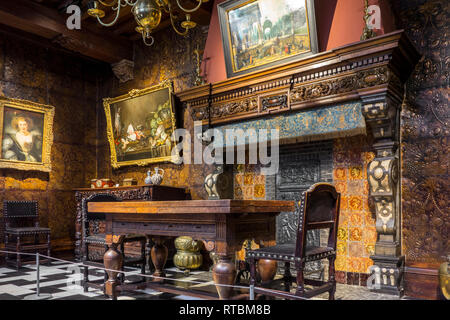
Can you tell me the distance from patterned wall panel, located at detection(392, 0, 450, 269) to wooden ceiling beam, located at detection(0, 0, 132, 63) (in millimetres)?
5208

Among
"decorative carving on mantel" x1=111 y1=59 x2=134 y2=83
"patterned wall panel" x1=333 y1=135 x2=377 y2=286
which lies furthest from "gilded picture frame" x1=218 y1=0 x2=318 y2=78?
"decorative carving on mantel" x1=111 y1=59 x2=134 y2=83

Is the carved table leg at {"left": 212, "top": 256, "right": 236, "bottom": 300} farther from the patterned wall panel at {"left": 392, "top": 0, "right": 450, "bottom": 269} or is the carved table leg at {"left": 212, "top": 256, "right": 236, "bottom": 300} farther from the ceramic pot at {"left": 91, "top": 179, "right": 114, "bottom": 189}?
the ceramic pot at {"left": 91, "top": 179, "right": 114, "bottom": 189}

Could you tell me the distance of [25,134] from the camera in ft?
22.5

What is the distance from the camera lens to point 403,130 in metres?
4.13

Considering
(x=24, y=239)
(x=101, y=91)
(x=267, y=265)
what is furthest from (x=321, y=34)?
(x=24, y=239)

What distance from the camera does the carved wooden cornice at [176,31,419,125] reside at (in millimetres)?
3758

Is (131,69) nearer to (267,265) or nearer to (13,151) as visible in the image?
(13,151)

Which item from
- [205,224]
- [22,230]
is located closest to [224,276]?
[205,224]

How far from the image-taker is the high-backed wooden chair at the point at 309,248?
2.72 meters

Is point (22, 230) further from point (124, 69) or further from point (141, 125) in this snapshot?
point (124, 69)

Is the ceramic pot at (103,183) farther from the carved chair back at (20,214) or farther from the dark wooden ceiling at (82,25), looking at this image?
the dark wooden ceiling at (82,25)

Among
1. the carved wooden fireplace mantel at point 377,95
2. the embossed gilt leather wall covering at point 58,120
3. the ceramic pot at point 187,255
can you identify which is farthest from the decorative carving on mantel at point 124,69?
the carved wooden fireplace mantel at point 377,95
